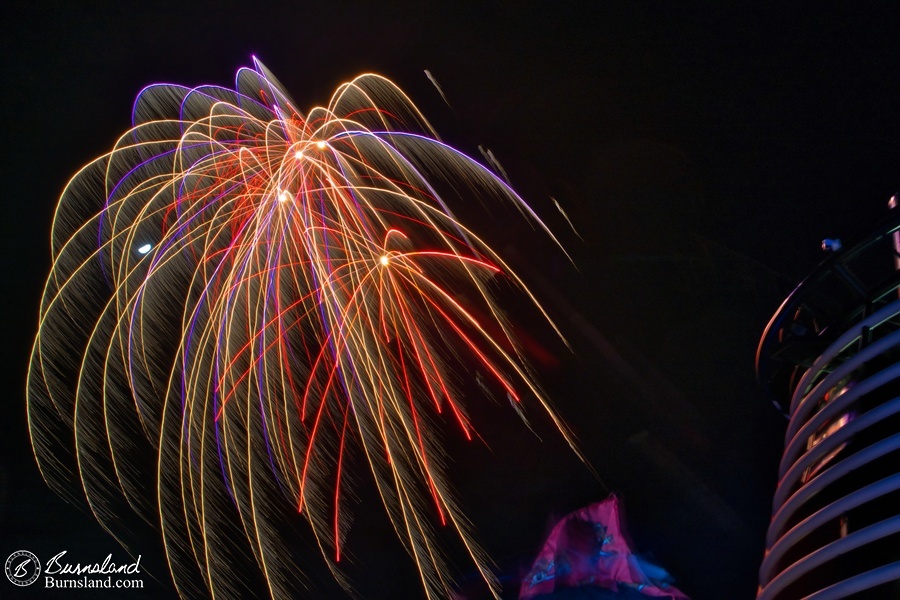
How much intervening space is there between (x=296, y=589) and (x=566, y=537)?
7171mm

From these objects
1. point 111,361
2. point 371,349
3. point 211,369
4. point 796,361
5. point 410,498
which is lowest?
point 796,361

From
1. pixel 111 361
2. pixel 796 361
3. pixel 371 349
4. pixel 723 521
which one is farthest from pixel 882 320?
pixel 111 361

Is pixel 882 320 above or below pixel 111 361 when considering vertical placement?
below

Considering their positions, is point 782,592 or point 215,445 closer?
point 782,592

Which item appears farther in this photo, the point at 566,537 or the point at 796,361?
the point at 566,537

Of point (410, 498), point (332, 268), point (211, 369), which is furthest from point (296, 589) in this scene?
point (332, 268)

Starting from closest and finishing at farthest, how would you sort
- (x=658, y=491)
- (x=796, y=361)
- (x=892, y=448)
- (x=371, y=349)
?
(x=892, y=448) < (x=796, y=361) < (x=371, y=349) < (x=658, y=491)

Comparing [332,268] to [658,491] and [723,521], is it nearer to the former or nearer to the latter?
[658,491]

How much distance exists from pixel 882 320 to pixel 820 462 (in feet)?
5.82

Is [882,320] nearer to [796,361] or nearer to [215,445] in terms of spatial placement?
[796,361]

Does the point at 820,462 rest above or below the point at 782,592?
above

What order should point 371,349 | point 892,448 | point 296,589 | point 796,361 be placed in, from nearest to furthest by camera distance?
1. point 892,448
2. point 796,361
3. point 371,349
4. point 296,589

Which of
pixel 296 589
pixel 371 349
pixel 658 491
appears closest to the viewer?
pixel 371 349

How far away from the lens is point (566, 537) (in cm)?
1394
